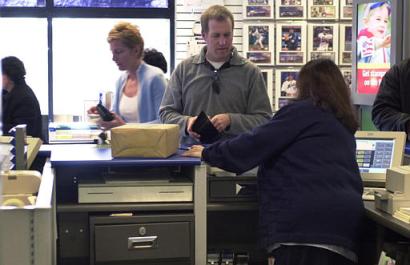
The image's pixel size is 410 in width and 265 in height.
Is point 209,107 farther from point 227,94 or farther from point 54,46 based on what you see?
point 54,46

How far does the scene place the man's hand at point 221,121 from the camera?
3076 mm

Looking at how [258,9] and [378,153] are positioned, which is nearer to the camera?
[378,153]

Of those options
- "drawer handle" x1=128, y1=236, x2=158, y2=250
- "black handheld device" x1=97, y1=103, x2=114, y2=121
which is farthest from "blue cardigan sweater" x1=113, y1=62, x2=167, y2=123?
"drawer handle" x1=128, y1=236, x2=158, y2=250

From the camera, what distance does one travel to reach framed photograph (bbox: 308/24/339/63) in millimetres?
6441

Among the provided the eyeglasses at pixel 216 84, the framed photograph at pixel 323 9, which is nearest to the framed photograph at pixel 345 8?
the framed photograph at pixel 323 9

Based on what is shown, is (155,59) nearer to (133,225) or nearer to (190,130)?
(190,130)

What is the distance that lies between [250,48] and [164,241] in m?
3.87

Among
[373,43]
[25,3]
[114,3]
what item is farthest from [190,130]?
[25,3]

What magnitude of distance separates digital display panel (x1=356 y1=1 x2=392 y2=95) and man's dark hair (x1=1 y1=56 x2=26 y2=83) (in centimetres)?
269

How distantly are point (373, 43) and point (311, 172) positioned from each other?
2.74 m

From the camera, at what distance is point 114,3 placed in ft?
22.3

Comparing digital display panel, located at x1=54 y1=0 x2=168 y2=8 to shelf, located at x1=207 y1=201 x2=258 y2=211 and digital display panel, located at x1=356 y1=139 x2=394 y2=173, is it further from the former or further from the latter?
shelf, located at x1=207 y1=201 x2=258 y2=211

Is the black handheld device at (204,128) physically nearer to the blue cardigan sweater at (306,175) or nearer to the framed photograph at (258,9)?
the blue cardigan sweater at (306,175)

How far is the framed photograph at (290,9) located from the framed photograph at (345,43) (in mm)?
453
